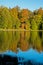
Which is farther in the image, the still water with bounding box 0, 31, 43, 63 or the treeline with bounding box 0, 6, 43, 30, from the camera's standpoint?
the treeline with bounding box 0, 6, 43, 30

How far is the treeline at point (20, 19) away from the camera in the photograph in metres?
61.2

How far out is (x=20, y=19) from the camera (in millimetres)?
70000

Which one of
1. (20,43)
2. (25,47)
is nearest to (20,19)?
(20,43)

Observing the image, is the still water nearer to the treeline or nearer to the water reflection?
the water reflection

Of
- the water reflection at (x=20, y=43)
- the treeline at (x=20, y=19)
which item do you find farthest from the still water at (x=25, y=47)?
the treeline at (x=20, y=19)

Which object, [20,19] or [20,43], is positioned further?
[20,19]

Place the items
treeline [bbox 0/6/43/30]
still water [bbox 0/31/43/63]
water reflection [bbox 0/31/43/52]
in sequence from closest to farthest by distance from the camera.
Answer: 1. still water [bbox 0/31/43/63]
2. water reflection [bbox 0/31/43/52]
3. treeline [bbox 0/6/43/30]

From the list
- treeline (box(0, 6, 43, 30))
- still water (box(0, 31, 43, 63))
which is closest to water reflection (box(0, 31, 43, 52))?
still water (box(0, 31, 43, 63))

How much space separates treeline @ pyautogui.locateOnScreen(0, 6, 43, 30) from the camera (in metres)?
61.2

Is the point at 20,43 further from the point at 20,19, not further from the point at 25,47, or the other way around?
the point at 20,19

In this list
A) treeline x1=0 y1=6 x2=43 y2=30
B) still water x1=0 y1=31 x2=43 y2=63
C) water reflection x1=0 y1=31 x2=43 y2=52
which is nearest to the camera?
still water x1=0 y1=31 x2=43 y2=63

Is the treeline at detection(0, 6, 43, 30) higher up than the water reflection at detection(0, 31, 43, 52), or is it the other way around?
the treeline at detection(0, 6, 43, 30)

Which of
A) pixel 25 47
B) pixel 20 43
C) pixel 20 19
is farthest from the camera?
pixel 20 19

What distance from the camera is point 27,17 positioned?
71375 millimetres
